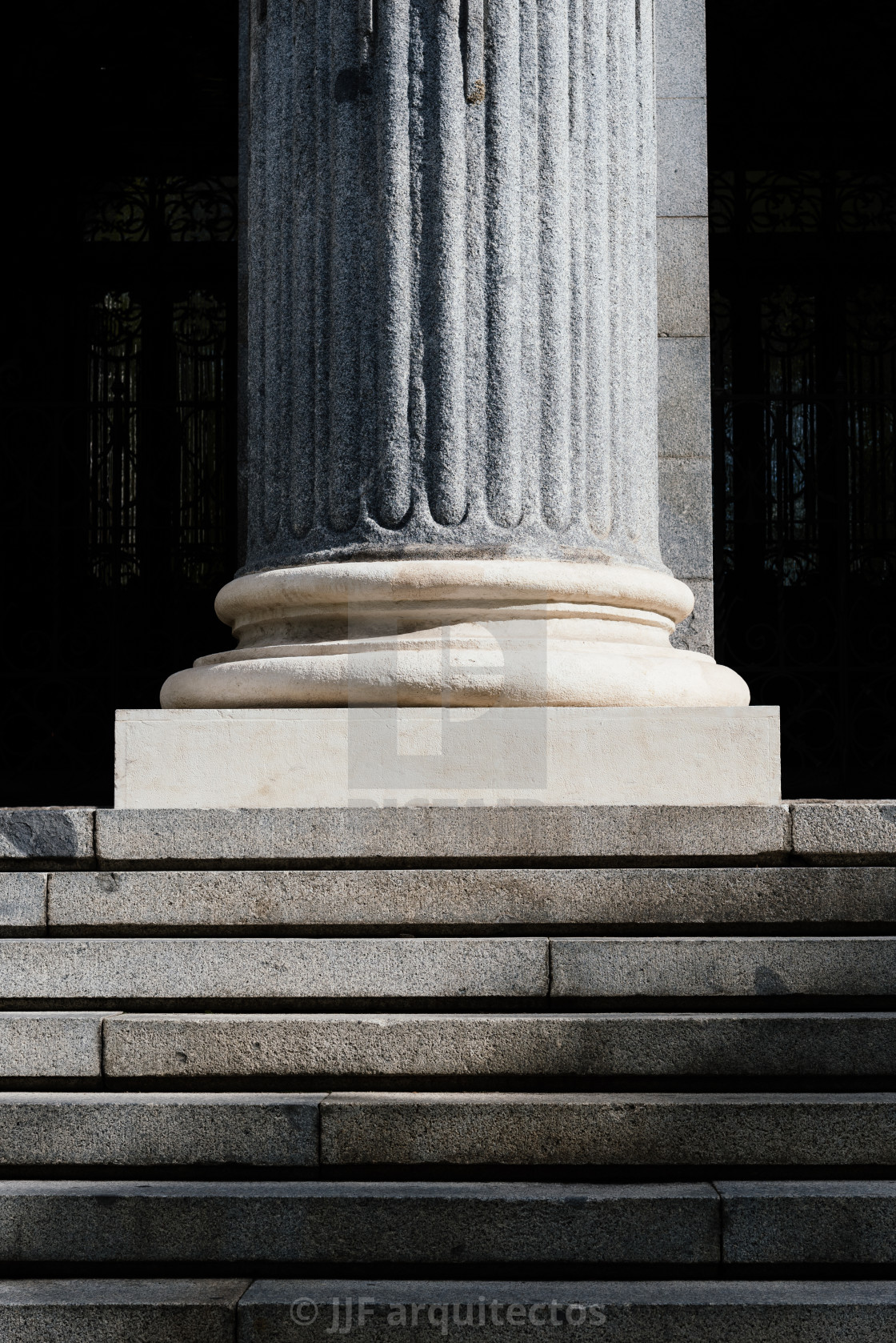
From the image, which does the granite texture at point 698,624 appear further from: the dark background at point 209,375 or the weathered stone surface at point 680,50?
the dark background at point 209,375

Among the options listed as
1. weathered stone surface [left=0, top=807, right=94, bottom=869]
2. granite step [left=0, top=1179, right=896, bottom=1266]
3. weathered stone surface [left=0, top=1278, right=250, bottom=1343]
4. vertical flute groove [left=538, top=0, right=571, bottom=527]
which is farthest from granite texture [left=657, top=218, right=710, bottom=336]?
weathered stone surface [left=0, top=1278, right=250, bottom=1343]

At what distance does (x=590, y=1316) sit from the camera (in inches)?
125

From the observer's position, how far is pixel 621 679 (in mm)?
4719

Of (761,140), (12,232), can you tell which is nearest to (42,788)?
(12,232)

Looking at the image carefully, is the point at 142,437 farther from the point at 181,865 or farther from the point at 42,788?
the point at 181,865

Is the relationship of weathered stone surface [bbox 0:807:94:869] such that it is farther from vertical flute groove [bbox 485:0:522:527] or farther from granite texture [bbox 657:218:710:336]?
granite texture [bbox 657:218:710:336]

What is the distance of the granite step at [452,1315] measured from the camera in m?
3.17

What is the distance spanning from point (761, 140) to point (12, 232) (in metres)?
5.31

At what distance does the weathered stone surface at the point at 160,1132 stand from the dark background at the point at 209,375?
5.04 m

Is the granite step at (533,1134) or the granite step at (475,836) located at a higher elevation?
the granite step at (475,836)

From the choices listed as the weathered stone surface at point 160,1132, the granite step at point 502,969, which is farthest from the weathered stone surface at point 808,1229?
the weathered stone surface at point 160,1132

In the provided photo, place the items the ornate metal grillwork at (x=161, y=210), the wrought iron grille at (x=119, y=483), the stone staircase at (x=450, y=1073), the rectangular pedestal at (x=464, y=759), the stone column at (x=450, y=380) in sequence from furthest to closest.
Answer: the ornate metal grillwork at (x=161, y=210)
the wrought iron grille at (x=119, y=483)
the stone column at (x=450, y=380)
the rectangular pedestal at (x=464, y=759)
the stone staircase at (x=450, y=1073)

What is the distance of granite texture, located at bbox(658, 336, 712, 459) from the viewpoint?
6402 mm

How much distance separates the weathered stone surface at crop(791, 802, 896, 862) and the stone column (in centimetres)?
76
